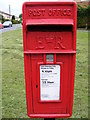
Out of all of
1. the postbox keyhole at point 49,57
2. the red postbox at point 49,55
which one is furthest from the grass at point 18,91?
the postbox keyhole at point 49,57

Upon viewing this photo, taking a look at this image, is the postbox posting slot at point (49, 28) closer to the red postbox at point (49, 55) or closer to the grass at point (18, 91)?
the red postbox at point (49, 55)

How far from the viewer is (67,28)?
2086 mm

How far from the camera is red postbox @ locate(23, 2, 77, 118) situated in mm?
2086

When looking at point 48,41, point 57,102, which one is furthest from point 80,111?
point 48,41

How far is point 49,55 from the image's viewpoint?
84.7 inches

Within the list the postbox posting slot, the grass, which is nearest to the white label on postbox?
the postbox posting slot

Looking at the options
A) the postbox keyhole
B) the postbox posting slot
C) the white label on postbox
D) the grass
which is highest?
the postbox posting slot

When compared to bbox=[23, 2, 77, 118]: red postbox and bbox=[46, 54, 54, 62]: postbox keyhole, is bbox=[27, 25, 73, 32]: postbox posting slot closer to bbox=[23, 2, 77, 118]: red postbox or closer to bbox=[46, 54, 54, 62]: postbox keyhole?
bbox=[23, 2, 77, 118]: red postbox

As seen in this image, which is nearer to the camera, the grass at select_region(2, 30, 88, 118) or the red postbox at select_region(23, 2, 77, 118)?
the red postbox at select_region(23, 2, 77, 118)

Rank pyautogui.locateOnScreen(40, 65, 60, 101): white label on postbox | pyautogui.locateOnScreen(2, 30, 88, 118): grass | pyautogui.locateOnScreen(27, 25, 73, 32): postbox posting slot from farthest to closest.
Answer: pyautogui.locateOnScreen(2, 30, 88, 118): grass → pyautogui.locateOnScreen(40, 65, 60, 101): white label on postbox → pyautogui.locateOnScreen(27, 25, 73, 32): postbox posting slot

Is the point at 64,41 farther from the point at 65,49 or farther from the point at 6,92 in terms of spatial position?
the point at 6,92

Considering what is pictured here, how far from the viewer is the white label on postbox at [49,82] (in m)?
2.20

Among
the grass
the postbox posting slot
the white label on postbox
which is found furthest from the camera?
the grass

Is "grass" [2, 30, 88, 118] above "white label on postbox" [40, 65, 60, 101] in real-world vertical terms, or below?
below
